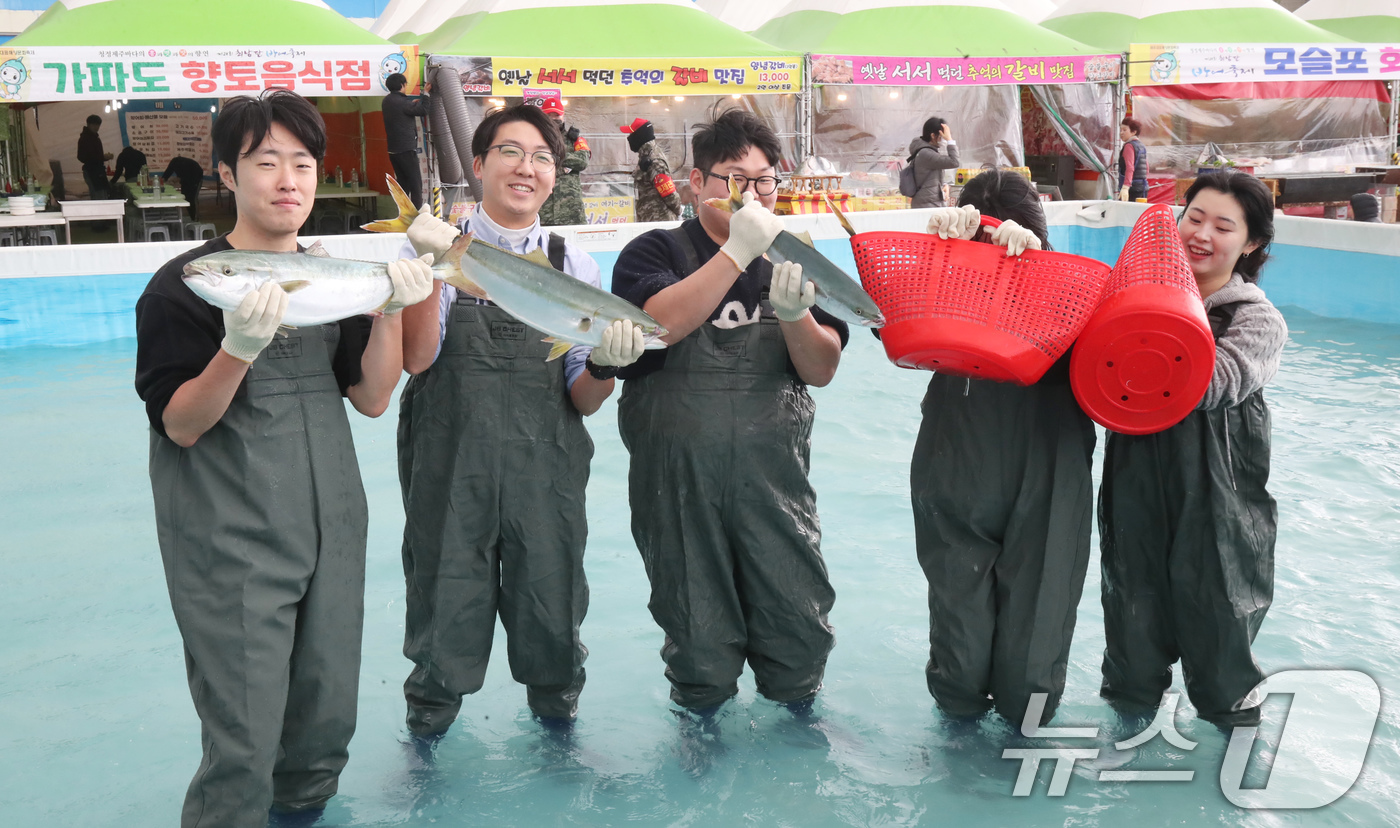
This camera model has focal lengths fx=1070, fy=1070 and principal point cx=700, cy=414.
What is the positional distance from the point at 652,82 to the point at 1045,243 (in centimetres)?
1207

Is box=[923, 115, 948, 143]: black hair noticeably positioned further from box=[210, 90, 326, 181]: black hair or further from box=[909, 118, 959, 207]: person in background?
box=[210, 90, 326, 181]: black hair

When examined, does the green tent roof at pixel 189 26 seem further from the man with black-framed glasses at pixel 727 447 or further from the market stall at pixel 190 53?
the man with black-framed glasses at pixel 727 447

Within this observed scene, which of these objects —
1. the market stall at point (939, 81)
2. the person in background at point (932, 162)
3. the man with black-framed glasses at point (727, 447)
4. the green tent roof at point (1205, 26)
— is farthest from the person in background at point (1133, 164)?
the man with black-framed glasses at point (727, 447)

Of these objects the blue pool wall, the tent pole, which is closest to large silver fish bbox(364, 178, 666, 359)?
the blue pool wall

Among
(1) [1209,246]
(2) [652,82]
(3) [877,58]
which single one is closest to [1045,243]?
(1) [1209,246]

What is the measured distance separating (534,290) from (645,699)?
6.20 feet

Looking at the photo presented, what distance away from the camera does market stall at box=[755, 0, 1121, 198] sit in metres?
15.6

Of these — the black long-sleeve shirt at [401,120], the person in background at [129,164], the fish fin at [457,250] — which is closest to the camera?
the fish fin at [457,250]

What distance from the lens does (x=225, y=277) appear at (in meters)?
2.04

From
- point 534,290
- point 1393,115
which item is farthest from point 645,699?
point 1393,115

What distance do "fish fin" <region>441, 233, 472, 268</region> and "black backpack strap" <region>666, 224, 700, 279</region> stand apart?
0.69 m

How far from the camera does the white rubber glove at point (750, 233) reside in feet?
8.29

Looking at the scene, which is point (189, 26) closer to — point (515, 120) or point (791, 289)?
point (515, 120)

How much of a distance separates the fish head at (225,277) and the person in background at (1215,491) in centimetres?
228
